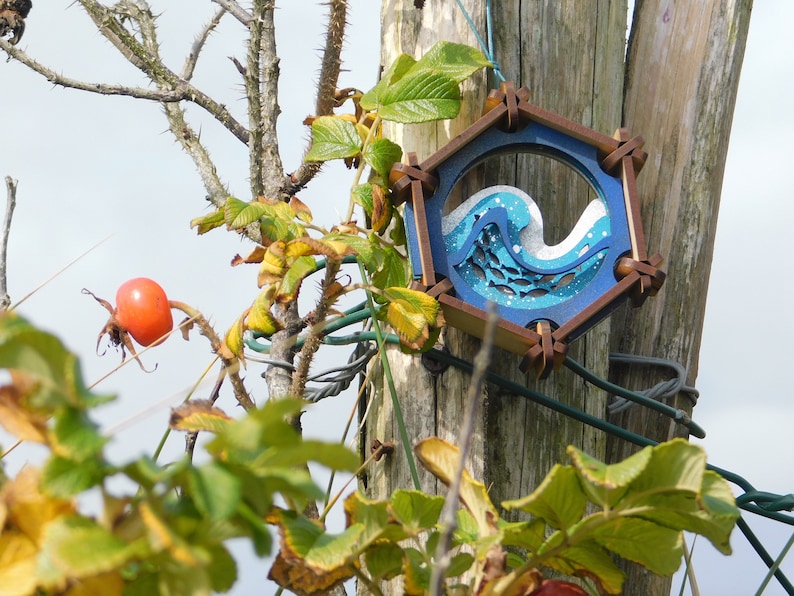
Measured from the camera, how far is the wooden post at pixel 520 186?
1.80 metres

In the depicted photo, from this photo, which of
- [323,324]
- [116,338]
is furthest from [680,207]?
[116,338]

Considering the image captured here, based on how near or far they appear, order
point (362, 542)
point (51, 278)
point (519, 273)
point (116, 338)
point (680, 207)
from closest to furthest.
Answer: point (362, 542) → point (51, 278) → point (519, 273) → point (116, 338) → point (680, 207)

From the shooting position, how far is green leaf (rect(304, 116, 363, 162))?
179 centimetres

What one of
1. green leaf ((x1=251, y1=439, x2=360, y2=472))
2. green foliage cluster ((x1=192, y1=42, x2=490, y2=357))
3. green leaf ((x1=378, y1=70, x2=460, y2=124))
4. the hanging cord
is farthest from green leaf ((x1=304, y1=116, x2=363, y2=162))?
green leaf ((x1=251, y1=439, x2=360, y2=472))

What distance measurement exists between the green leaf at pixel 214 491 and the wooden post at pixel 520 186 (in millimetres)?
1197

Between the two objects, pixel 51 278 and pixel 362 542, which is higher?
pixel 51 278

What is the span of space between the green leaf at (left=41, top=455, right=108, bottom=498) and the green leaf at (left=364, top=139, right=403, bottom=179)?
118 centimetres

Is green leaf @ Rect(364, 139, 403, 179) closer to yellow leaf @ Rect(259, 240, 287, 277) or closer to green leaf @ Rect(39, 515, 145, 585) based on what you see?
yellow leaf @ Rect(259, 240, 287, 277)

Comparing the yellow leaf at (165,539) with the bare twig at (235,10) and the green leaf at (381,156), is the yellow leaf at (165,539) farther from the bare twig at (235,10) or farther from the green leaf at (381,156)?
the bare twig at (235,10)

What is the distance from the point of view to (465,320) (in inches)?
65.7

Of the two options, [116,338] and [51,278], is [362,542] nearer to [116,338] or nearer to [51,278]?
[51,278]

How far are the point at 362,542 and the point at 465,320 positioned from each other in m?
0.81

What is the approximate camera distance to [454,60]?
1.70 metres

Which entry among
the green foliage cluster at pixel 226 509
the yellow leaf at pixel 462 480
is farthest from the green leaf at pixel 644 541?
the yellow leaf at pixel 462 480
